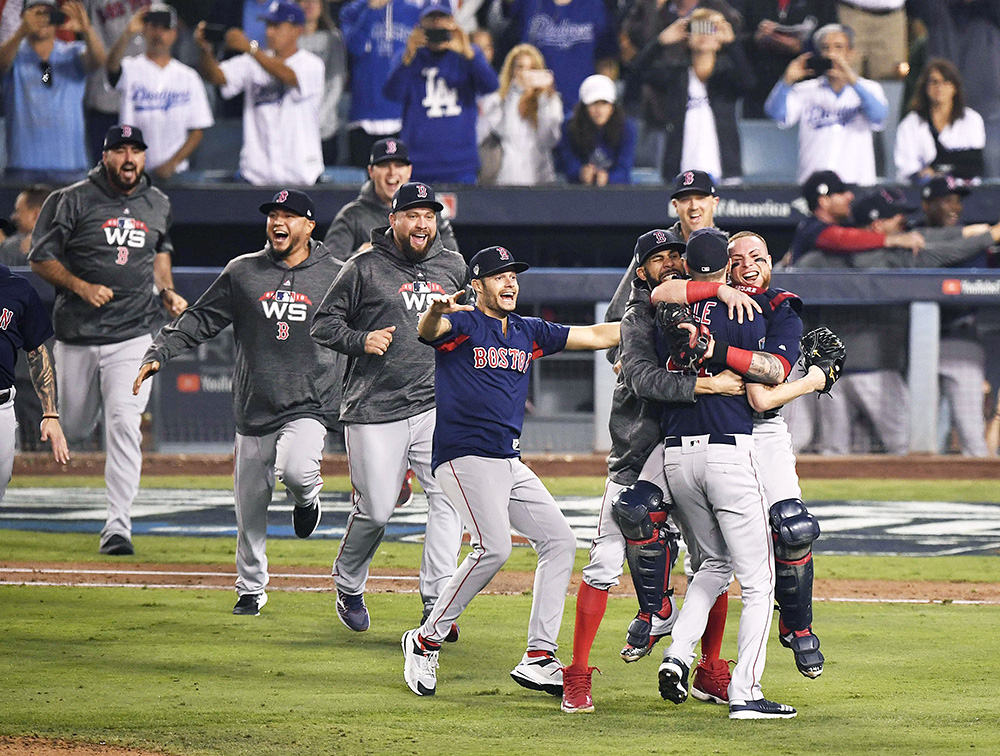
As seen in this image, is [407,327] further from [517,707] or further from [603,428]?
[603,428]

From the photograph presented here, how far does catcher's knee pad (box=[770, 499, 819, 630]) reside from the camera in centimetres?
502

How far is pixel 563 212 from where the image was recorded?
15.8 m

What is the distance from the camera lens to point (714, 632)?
207 inches

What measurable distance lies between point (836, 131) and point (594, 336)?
1107cm

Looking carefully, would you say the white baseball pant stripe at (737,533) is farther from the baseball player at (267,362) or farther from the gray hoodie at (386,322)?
the baseball player at (267,362)

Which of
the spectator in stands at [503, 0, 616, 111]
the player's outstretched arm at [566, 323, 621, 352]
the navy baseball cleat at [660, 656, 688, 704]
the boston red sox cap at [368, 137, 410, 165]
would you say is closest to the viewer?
the navy baseball cleat at [660, 656, 688, 704]

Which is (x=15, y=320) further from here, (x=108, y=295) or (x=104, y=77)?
(x=104, y=77)

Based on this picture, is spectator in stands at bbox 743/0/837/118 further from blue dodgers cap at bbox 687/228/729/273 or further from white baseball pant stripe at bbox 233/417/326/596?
blue dodgers cap at bbox 687/228/729/273

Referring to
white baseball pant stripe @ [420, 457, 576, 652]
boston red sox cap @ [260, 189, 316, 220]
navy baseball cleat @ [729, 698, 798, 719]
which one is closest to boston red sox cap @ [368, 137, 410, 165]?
boston red sox cap @ [260, 189, 316, 220]

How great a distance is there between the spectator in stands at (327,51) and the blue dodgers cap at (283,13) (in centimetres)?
59

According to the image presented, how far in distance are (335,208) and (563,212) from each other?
2475 mm

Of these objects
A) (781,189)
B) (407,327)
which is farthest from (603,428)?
(407,327)

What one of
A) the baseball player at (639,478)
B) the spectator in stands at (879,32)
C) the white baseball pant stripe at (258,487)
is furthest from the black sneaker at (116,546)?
the spectator in stands at (879,32)

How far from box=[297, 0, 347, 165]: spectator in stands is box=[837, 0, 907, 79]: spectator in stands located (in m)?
5.81
